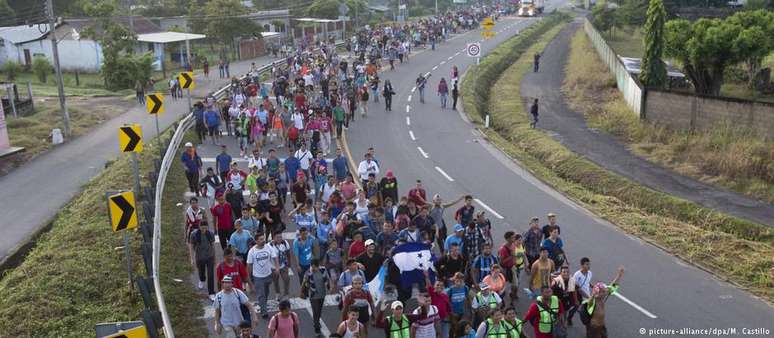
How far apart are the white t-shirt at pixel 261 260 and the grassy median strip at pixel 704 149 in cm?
1454

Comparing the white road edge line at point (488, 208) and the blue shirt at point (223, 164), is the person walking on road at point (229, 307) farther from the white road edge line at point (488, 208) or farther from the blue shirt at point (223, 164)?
the white road edge line at point (488, 208)

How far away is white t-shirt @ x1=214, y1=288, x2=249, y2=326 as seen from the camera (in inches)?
398

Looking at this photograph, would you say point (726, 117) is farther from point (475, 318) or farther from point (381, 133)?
point (475, 318)

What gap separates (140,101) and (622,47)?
3926 cm

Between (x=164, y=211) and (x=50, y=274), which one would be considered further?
(x=164, y=211)

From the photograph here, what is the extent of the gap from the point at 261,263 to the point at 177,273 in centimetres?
314

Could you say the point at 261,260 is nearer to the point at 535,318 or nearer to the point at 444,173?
the point at 535,318

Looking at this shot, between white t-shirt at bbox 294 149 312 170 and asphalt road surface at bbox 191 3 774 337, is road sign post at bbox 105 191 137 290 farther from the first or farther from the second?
white t-shirt at bbox 294 149 312 170

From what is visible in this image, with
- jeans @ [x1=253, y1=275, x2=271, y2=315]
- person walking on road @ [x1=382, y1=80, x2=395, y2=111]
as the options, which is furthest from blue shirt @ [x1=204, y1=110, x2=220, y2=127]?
jeans @ [x1=253, y1=275, x2=271, y2=315]

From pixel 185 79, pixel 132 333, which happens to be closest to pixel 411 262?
pixel 132 333

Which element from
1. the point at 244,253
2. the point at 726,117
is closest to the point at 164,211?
the point at 244,253

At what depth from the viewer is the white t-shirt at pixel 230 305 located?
33.1 feet

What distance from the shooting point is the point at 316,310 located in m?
11.3

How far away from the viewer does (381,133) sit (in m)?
27.7
